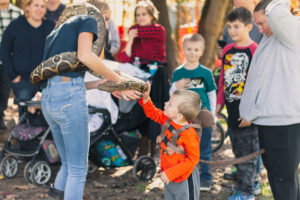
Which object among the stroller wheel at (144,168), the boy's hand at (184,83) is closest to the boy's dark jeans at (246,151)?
the boy's hand at (184,83)

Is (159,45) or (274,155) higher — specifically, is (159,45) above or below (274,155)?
above

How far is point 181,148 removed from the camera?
10.8 ft

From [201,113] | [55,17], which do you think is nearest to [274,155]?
[201,113]

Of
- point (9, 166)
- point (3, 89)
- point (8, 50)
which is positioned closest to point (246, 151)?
point (9, 166)

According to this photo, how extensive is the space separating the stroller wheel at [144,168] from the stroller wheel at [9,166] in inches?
56.3

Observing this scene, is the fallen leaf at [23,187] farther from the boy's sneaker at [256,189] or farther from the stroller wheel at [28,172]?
the boy's sneaker at [256,189]

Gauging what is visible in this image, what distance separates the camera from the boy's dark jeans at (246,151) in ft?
14.7

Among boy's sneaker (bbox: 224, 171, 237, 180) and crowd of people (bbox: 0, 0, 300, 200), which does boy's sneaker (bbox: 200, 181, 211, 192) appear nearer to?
boy's sneaker (bbox: 224, 171, 237, 180)

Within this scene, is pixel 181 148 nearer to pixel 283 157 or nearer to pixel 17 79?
pixel 283 157

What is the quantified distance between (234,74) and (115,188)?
6.30ft

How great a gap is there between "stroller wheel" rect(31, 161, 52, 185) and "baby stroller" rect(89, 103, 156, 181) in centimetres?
52

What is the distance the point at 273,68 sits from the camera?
335cm

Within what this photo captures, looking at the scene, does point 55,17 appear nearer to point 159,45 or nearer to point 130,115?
point 159,45

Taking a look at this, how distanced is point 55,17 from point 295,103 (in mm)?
4819
